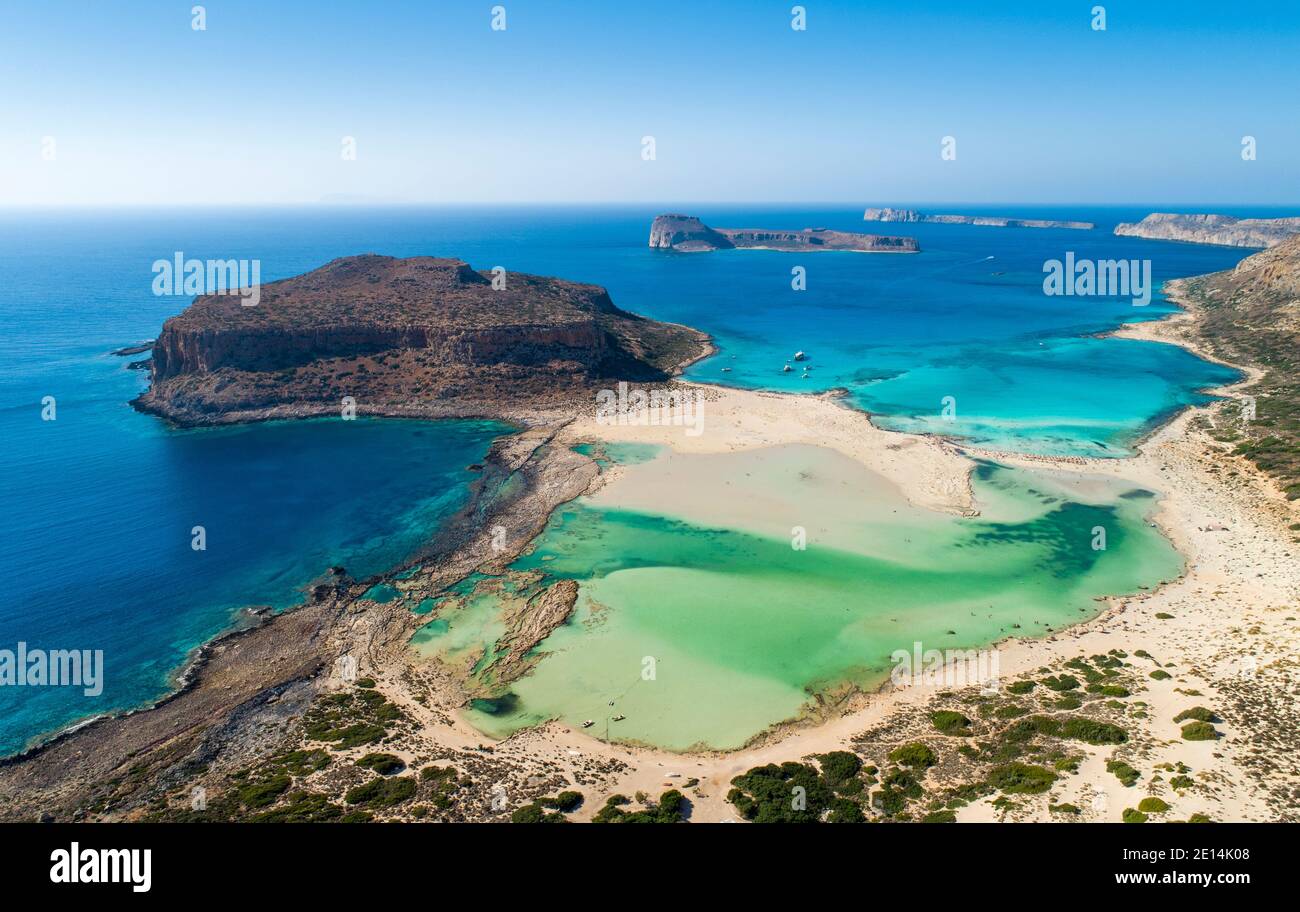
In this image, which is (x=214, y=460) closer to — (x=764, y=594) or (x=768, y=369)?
(x=764, y=594)

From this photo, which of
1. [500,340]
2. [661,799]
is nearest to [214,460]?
[500,340]

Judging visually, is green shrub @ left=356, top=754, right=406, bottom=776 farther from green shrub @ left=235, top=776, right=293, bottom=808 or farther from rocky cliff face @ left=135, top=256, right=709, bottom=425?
rocky cliff face @ left=135, top=256, right=709, bottom=425

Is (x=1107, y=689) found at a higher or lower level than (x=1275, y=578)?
lower

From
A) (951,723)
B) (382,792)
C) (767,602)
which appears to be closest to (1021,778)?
(951,723)

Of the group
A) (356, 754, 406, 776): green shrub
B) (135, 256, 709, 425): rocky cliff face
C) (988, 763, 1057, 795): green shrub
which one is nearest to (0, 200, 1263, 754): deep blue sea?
(135, 256, 709, 425): rocky cliff face

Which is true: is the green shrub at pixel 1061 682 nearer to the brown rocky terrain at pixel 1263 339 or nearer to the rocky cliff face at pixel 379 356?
the brown rocky terrain at pixel 1263 339

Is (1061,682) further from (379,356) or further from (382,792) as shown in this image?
(379,356)
